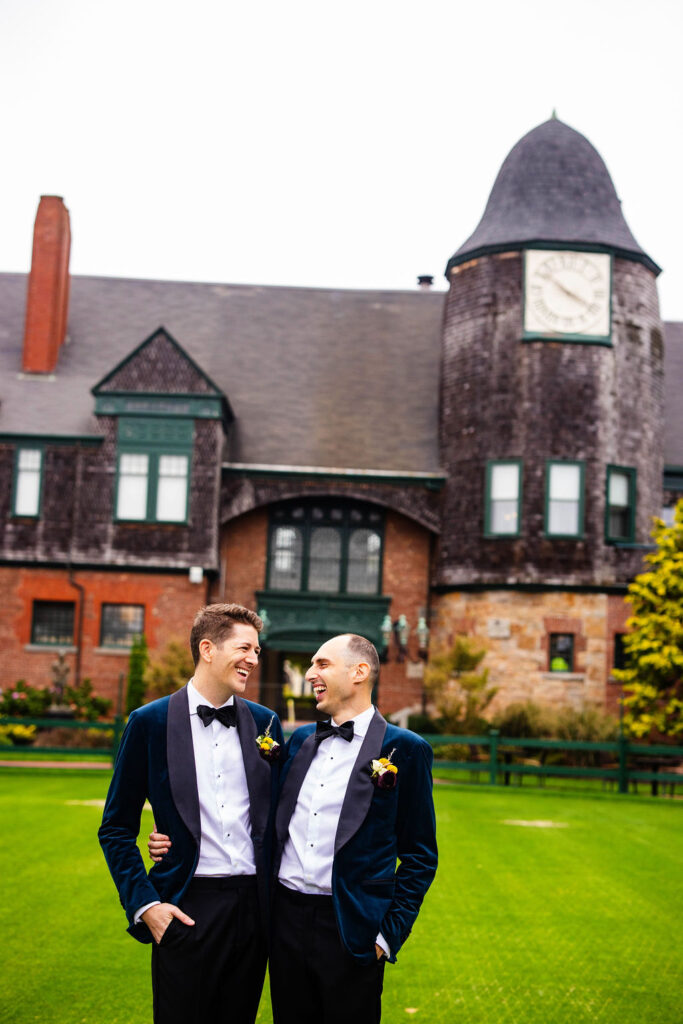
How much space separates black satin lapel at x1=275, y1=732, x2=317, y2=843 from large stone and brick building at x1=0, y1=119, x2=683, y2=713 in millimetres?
22701

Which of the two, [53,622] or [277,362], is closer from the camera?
[53,622]

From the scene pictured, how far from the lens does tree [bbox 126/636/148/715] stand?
26922mm

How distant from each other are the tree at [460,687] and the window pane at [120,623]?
24.0ft

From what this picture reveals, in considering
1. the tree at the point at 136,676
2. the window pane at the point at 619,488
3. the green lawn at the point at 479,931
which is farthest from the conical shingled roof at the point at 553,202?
the green lawn at the point at 479,931

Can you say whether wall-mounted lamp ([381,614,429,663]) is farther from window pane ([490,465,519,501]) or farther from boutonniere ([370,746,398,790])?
boutonniere ([370,746,398,790])

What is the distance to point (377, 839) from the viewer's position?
467 centimetres

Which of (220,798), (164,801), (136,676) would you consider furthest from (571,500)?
(164,801)

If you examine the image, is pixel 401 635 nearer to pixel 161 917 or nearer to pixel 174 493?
pixel 174 493

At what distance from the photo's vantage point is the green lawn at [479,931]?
284 inches

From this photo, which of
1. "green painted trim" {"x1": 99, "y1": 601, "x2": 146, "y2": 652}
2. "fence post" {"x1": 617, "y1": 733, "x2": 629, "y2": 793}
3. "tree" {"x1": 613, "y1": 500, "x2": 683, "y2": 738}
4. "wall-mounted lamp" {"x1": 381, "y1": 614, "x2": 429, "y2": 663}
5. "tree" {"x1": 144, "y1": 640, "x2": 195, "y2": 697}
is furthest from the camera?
"wall-mounted lamp" {"x1": 381, "y1": 614, "x2": 429, "y2": 663}

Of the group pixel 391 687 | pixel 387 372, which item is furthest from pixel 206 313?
pixel 391 687

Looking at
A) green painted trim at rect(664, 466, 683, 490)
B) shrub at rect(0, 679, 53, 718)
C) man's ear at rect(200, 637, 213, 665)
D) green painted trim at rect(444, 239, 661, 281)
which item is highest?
green painted trim at rect(444, 239, 661, 281)

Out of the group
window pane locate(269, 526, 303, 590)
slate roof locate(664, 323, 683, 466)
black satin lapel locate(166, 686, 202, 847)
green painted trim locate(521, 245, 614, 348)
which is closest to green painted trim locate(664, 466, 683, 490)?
slate roof locate(664, 323, 683, 466)

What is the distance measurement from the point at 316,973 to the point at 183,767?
95cm
